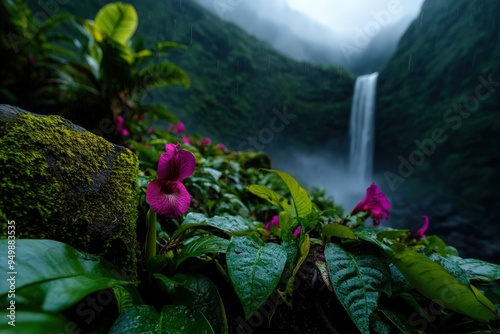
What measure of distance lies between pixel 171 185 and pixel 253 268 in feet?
1.37

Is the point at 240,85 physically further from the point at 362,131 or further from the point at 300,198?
the point at 300,198

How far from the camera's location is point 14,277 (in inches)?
21.4

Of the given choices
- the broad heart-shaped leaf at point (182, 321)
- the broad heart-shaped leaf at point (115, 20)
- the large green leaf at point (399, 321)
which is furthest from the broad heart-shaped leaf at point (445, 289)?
the broad heart-shaped leaf at point (115, 20)

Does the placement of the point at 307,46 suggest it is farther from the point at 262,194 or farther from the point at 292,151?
the point at 262,194

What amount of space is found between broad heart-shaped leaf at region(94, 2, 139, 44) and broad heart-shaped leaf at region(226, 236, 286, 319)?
203 inches

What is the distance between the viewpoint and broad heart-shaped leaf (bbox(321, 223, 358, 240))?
3.55ft

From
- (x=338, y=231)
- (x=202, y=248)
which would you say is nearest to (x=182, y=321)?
(x=202, y=248)

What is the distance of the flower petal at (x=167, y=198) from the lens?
3.06 ft

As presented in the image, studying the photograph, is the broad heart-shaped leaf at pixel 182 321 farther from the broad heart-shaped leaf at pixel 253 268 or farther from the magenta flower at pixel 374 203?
the magenta flower at pixel 374 203

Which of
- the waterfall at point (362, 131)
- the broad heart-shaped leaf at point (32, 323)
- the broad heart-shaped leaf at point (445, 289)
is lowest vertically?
the broad heart-shaped leaf at point (32, 323)

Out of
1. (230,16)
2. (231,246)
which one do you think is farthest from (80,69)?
(230,16)

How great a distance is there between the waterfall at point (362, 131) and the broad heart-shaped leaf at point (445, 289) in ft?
61.1

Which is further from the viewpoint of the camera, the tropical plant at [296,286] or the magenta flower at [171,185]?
the magenta flower at [171,185]

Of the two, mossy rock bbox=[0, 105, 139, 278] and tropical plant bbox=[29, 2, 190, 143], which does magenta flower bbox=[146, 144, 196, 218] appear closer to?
mossy rock bbox=[0, 105, 139, 278]
